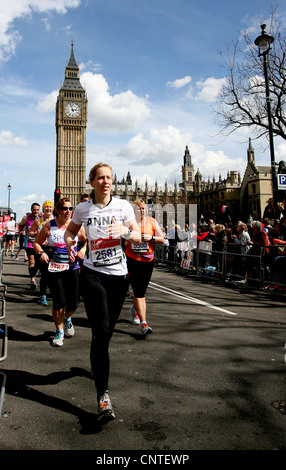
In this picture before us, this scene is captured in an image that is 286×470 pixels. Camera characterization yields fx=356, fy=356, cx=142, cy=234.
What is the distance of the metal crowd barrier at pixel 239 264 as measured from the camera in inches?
379

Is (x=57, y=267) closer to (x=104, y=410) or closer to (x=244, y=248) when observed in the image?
(x=104, y=410)

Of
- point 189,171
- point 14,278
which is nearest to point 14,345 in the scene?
point 14,278

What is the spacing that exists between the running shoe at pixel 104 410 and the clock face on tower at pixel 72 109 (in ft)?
396

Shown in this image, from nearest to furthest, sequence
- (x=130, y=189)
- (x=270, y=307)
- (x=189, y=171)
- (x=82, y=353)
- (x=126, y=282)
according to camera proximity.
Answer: (x=126, y=282)
(x=82, y=353)
(x=270, y=307)
(x=130, y=189)
(x=189, y=171)

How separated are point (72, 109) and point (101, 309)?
121344 millimetres

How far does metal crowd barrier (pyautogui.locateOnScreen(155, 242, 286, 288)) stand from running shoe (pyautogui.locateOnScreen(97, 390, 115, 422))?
742 cm

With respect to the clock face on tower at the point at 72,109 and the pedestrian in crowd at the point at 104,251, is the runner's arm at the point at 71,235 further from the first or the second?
the clock face on tower at the point at 72,109

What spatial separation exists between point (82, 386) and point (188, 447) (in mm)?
1373

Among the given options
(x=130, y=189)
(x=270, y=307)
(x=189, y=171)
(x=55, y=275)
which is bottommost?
(x=270, y=307)

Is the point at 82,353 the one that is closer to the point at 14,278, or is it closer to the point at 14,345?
the point at 14,345

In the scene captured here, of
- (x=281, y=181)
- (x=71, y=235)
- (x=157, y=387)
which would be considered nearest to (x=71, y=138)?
(x=281, y=181)

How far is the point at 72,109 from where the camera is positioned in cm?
11500

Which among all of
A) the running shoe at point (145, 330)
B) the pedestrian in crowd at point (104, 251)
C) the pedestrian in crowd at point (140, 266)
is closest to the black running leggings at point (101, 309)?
the pedestrian in crowd at point (104, 251)

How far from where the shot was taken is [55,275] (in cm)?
504
